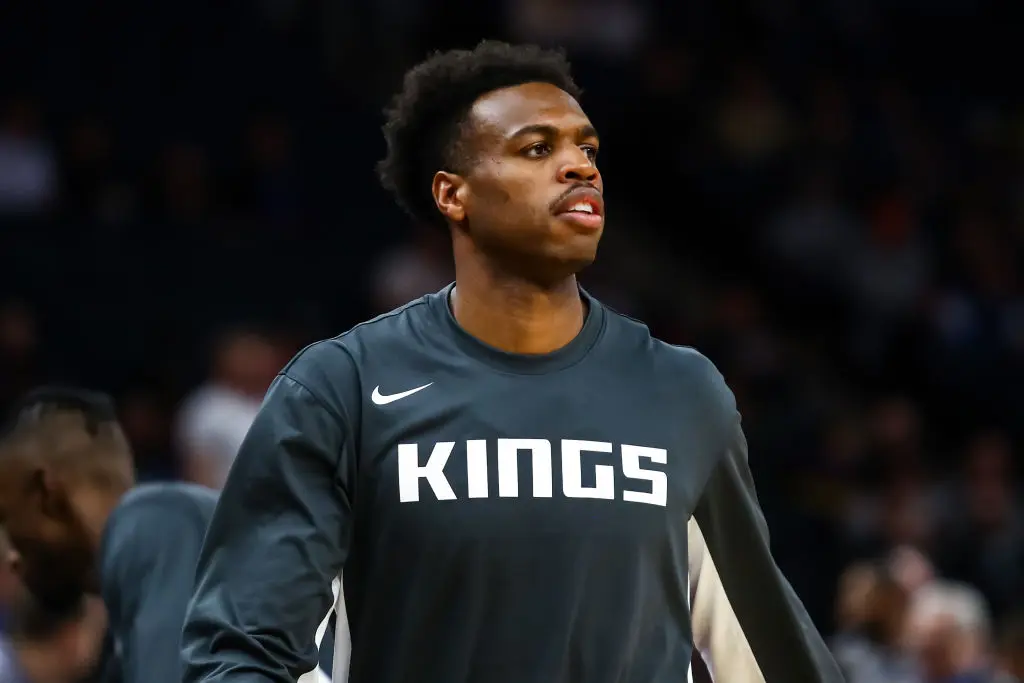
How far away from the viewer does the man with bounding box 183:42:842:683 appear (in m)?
2.66

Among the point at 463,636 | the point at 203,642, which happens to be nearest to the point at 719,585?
the point at 463,636

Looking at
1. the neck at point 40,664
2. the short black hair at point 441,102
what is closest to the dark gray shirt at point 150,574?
the neck at point 40,664

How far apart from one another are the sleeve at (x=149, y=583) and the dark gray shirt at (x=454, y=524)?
39 cm

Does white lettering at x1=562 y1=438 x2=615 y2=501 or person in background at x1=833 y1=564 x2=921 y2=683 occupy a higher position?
white lettering at x1=562 y1=438 x2=615 y2=501

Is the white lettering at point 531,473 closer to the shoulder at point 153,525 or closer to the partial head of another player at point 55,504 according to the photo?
the shoulder at point 153,525

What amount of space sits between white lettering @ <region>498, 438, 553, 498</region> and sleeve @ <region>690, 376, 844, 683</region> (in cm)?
33

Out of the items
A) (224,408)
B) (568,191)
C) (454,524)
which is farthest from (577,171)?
(224,408)

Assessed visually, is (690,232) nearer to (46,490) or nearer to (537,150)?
(46,490)

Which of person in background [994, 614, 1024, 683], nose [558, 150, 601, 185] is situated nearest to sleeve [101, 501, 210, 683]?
nose [558, 150, 601, 185]

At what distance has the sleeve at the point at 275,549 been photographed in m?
2.57

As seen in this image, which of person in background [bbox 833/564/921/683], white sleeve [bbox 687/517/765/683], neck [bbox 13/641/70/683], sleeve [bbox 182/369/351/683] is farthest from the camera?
person in background [bbox 833/564/921/683]

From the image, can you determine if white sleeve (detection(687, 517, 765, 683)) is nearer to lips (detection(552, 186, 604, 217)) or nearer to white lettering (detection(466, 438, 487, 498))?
white lettering (detection(466, 438, 487, 498))

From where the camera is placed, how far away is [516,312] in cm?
289

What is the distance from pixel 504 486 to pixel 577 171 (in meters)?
0.55
